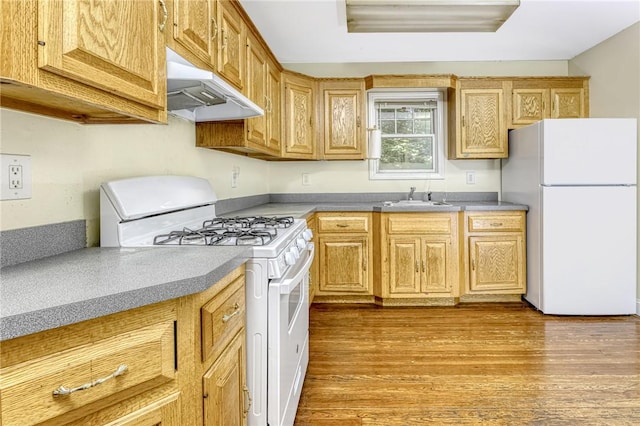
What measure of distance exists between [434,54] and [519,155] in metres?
1.17

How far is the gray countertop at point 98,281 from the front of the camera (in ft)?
2.34

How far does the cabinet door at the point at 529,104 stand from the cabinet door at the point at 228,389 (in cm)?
332

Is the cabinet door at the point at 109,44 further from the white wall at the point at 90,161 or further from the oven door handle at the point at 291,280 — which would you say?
the oven door handle at the point at 291,280

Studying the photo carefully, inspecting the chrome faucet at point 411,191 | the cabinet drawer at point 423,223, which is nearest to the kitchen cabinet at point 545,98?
the chrome faucet at point 411,191

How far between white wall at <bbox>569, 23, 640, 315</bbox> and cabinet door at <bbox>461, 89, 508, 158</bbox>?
2.55 feet

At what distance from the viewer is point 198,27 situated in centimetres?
165

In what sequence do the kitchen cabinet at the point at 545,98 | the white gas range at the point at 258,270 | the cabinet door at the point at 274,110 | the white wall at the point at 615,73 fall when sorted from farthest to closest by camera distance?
the kitchen cabinet at the point at 545,98
the white wall at the point at 615,73
the cabinet door at the point at 274,110
the white gas range at the point at 258,270

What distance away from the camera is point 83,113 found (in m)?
1.28

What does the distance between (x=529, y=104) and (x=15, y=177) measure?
3800mm

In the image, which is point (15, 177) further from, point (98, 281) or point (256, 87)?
point (256, 87)

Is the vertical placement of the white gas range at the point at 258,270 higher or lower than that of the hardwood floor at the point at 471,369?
higher

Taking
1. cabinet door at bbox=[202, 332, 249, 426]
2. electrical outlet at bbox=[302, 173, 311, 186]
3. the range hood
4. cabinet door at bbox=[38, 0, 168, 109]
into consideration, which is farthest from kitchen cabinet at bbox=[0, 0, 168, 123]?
electrical outlet at bbox=[302, 173, 311, 186]

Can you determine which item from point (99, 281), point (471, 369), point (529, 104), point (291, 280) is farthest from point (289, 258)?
point (529, 104)

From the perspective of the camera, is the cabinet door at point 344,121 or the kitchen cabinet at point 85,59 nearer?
the kitchen cabinet at point 85,59
